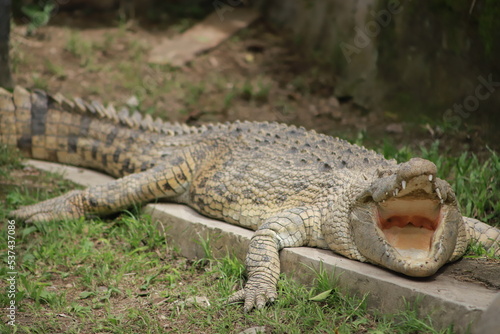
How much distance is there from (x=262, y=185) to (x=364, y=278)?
138 cm

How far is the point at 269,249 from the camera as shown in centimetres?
424

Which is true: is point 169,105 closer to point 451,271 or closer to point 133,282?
point 133,282

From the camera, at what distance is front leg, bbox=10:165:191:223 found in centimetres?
537

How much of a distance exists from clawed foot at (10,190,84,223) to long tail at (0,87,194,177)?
2.28ft

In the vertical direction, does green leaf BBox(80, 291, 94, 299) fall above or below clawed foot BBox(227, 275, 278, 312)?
below

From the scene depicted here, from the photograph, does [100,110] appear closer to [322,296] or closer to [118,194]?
[118,194]

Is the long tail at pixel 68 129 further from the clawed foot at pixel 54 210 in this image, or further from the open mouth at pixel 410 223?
the open mouth at pixel 410 223

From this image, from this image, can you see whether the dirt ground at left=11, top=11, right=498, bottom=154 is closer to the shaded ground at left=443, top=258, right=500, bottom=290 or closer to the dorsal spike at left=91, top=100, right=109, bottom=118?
the dorsal spike at left=91, top=100, right=109, bottom=118

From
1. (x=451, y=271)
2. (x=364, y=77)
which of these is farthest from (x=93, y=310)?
(x=364, y=77)

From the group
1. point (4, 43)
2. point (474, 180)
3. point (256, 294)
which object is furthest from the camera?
point (4, 43)

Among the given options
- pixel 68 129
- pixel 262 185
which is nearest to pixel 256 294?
pixel 262 185

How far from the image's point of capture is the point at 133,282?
4.54 metres

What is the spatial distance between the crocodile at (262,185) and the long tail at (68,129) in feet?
0.04

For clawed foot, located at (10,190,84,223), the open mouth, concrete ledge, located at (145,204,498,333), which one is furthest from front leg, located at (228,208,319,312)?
clawed foot, located at (10,190,84,223)
